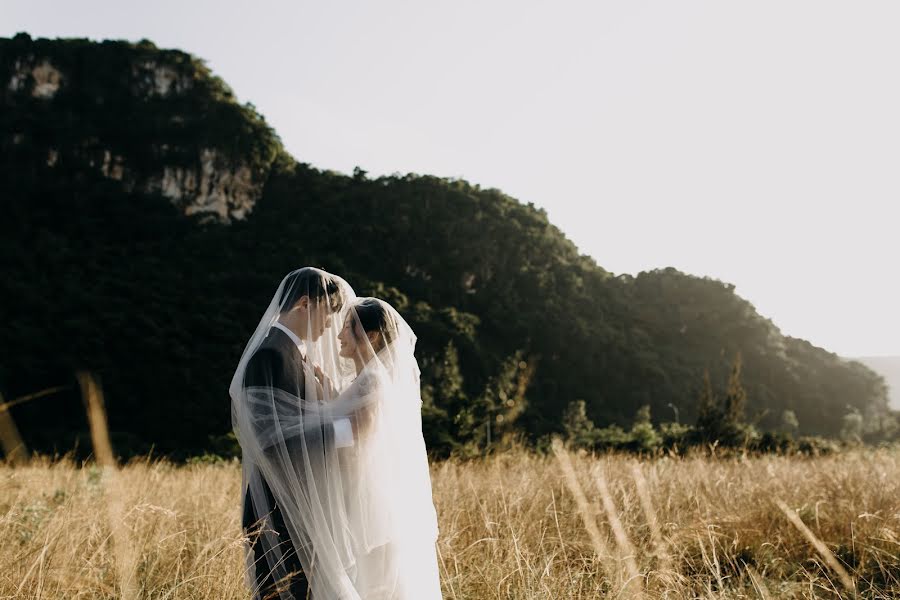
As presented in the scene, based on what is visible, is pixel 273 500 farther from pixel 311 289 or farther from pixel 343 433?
pixel 311 289

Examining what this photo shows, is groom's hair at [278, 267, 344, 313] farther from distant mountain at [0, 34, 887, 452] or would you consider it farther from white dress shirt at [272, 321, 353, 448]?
distant mountain at [0, 34, 887, 452]

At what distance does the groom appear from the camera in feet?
6.41

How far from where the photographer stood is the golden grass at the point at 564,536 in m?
2.35

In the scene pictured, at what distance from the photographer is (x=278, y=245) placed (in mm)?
50219

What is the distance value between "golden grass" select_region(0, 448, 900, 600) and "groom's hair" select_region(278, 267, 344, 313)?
0.89 m

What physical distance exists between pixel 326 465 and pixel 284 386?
1.05ft

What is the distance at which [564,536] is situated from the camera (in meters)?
3.23

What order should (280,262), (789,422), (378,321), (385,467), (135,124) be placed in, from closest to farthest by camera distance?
(385,467), (378,321), (280,262), (789,422), (135,124)

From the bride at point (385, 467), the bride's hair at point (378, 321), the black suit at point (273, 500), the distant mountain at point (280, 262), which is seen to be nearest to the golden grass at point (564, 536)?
the black suit at point (273, 500)

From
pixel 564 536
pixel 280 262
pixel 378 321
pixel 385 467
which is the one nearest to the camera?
pixel 385 467

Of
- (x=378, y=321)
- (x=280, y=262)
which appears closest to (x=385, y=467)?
(x=378, y=321)

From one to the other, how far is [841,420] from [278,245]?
5677 cm

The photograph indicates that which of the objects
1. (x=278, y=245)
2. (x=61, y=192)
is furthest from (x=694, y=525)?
(x=61, y=192)

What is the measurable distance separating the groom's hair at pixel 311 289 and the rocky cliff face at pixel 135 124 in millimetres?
56801
